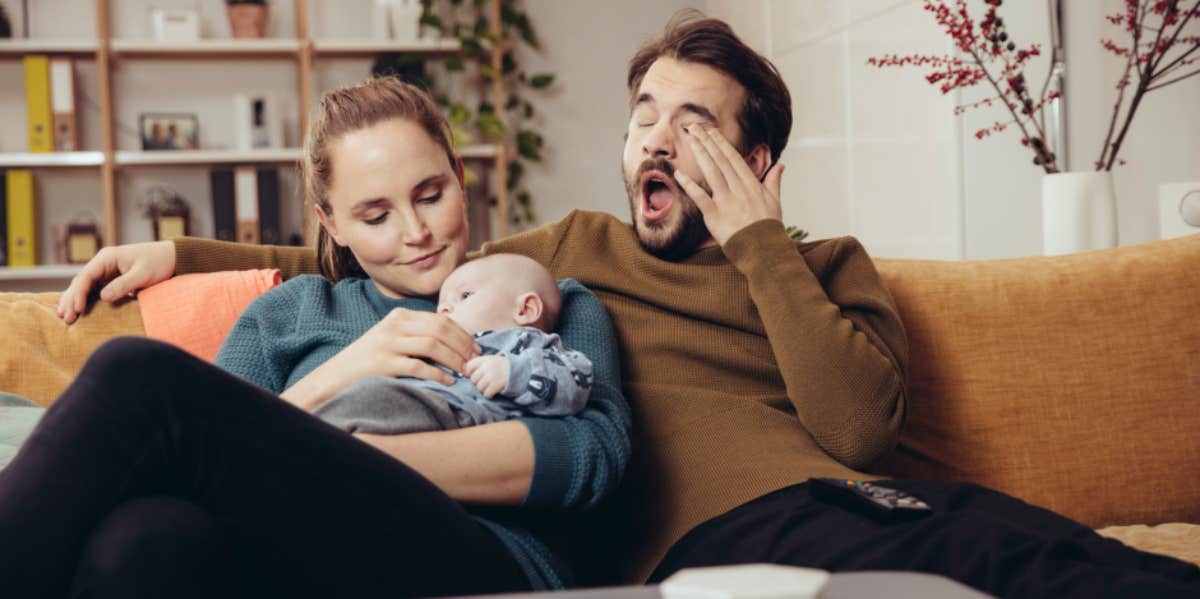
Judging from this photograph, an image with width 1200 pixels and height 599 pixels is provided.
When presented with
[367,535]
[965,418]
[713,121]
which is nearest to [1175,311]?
[965,418]

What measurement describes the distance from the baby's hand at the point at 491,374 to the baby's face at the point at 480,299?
0.14 meters

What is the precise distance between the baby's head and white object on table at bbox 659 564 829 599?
81 centimetres

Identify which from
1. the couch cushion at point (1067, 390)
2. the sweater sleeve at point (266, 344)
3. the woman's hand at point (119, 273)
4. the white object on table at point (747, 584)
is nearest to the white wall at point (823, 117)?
the couch cushion at point (1067, 390)

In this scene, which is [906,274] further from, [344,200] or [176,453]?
[176,453]

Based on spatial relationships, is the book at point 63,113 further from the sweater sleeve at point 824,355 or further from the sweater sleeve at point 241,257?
the sweater sleeve at point 824,355

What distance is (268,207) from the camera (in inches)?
165

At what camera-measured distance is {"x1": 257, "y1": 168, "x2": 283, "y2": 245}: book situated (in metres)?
4.18

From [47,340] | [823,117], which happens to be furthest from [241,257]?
[823,117]

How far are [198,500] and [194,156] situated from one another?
354cm

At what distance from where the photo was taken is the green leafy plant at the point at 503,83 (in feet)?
14.4

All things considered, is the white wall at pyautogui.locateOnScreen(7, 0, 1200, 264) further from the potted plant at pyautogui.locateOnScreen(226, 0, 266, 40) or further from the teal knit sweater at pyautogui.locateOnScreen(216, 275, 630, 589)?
the teal knit sweater at pyautogui.locateOnScreen(216, 275, 630, 589)

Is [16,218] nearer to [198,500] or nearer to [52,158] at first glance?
[52,158]

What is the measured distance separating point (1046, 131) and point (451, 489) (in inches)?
81.1

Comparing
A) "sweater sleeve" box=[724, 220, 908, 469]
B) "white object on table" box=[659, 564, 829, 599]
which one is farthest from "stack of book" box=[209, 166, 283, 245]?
"white object on table" box=[659, 564, 829, 599]
